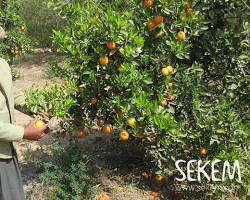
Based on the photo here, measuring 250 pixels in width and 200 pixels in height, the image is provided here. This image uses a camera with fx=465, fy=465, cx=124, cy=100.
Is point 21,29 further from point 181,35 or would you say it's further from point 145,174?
point 181,35

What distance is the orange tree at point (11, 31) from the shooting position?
7.51 metres

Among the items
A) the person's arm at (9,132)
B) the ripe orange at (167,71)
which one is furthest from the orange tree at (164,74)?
the person's arm at (9,132)

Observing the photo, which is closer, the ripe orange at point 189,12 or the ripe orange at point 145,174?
the ripe orange at point 189,12

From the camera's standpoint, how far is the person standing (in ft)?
9.01

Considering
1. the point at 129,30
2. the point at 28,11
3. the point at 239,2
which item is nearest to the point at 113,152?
the point at 129,30

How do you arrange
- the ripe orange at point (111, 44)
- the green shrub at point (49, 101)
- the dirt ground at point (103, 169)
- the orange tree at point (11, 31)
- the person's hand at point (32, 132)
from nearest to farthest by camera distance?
the person's hand at point (32, 132), the green shrub at point (49, 101), the ripe orange at point (111, 44), the dirt ground at point (103, 169), the orange tree at point (11, 31)

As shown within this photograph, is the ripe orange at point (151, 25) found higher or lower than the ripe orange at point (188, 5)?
lower

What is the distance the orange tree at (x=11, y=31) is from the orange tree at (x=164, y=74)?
140 inches

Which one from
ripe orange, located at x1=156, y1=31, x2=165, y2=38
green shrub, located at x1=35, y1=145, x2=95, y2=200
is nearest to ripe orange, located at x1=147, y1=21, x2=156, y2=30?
ripe orange, located at x1=156, y1=31, x2=165, y2=38

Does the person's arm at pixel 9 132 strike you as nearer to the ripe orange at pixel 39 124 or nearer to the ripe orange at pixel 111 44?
the ripe orange at pixel 39 124

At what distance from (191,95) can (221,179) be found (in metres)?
0.77

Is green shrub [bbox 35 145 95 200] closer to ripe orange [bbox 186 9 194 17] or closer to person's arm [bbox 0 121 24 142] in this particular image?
person's arm [bbox 0 121 24 142]

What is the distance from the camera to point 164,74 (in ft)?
12.5

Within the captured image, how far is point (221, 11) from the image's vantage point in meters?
3.95
